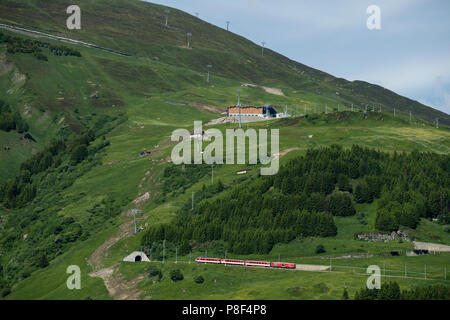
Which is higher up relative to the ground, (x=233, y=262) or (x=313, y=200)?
(x=313, y=200)

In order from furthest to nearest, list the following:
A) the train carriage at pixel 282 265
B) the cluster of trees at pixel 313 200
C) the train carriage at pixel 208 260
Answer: the cluster of trees at pixel 313 200 → the train carriage at pixel 208 260 → the train carriage at pixel 282 265

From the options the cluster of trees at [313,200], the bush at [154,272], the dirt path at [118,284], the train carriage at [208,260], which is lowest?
the dirt path at [118,284]

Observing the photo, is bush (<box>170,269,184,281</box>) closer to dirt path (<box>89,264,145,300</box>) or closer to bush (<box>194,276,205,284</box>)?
bush (<box>194,276,205,284</box>)

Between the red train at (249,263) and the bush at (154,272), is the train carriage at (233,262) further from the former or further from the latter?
the bush at (154,272)

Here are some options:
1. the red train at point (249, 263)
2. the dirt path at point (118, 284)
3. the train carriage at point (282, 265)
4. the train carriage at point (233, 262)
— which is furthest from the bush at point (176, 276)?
the train carriage at point (282, 265)

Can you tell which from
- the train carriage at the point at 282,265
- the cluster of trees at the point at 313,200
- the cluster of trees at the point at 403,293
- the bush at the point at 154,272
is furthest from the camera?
the cluster of trees at the point at 313,200

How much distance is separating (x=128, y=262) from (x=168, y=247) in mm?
10603

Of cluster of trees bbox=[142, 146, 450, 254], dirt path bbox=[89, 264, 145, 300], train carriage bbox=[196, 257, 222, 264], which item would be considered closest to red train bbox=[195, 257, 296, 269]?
train carriage bbox=[196, 257, 222, 264]

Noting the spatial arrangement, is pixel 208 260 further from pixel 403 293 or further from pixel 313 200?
pixel 403 293

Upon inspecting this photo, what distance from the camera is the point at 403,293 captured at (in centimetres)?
10194

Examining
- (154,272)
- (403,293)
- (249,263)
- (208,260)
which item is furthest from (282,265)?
(403,293)

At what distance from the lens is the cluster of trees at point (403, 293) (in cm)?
9894

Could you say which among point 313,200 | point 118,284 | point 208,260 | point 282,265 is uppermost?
point 313,200
